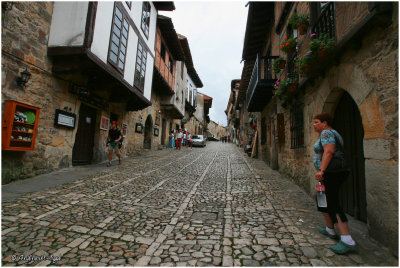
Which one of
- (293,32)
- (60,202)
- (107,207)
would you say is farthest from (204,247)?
(293,32)

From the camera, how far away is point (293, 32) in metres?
6.36

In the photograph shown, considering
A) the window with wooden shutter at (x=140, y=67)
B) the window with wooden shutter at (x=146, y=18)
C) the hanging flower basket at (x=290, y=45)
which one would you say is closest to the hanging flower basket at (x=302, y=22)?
the hanging flower basket at (x=290, y=45)

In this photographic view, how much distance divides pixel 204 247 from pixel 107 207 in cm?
203

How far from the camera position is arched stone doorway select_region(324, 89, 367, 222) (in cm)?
321

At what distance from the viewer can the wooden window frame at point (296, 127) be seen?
547 cm

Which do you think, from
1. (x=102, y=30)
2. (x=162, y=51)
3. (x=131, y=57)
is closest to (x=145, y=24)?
(x=131, y=57)

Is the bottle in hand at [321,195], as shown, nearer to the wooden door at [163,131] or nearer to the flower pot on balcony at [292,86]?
the flower pot on balcony at [292,86]

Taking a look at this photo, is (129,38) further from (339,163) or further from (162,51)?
(339,163)

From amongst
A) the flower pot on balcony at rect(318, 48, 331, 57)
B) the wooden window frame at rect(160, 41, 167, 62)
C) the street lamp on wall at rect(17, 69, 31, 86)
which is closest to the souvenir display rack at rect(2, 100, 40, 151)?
the street lamp on wall at rect(17, 69, 31, 86)

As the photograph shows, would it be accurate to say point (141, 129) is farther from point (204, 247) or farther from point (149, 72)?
point (204, 247)

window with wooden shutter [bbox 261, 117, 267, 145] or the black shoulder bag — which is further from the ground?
window with wooden shutter [bbox 261, 117, 267, 145]

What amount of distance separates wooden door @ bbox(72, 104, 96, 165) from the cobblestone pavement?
3405 mm

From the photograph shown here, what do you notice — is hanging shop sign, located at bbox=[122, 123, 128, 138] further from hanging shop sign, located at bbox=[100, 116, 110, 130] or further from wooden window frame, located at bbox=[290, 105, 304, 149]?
wooden window frame, located at bbox=[290, 105, 304, 149]

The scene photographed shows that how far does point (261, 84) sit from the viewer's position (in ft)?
24.4
